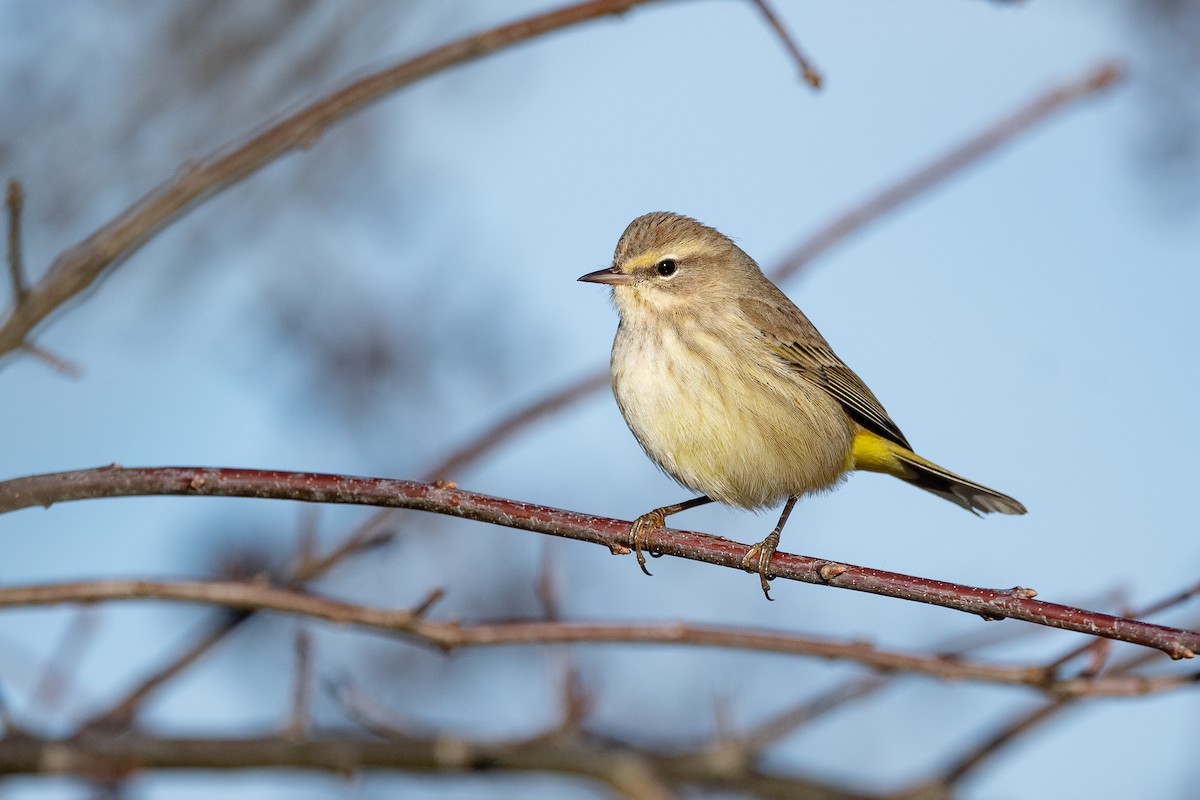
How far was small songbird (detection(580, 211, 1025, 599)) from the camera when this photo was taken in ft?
17.1

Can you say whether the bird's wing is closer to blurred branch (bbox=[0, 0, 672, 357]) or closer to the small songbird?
the small songbird

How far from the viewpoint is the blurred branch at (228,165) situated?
3.42 m

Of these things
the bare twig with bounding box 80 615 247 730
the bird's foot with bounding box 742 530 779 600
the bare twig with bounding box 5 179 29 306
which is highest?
the bare twig with bounding box 5 179 29 306

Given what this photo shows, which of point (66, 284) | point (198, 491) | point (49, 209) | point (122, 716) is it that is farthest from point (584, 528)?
point (49, 209)

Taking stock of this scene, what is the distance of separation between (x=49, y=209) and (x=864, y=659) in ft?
17.1

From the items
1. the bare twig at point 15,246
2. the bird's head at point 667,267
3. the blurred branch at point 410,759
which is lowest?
the blurred branch at point 410,759

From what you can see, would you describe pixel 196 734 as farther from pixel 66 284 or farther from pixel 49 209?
pixel 49 209

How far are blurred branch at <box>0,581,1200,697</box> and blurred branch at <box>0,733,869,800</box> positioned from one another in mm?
622

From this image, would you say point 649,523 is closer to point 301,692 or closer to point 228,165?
point 301,692

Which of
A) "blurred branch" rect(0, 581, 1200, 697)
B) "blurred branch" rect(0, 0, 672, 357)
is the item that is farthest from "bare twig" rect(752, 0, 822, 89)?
"blurred branch" rect(0, 581, 1200, 697)

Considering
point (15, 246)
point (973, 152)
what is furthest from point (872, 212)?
point (15, 246)

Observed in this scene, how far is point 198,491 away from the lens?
318 centimetres

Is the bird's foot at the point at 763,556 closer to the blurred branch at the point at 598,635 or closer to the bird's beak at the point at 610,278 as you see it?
the blurred branch at the point at 598,635

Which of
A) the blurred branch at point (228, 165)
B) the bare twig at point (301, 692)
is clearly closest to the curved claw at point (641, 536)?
the bare twig at point (301, 692)
